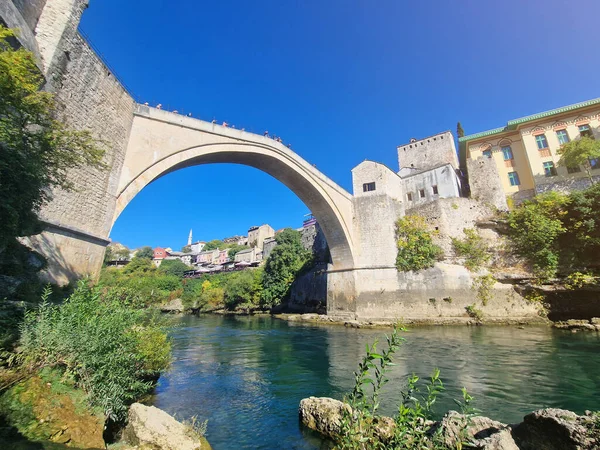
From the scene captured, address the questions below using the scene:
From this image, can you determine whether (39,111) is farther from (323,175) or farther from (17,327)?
(323,175)

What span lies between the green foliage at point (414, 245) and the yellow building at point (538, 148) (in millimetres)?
6069

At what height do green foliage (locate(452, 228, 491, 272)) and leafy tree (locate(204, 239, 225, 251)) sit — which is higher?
leafy tree (locate(204, 239, 225, 251))

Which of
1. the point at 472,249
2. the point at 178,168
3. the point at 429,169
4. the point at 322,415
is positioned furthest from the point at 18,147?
the point at 429,169

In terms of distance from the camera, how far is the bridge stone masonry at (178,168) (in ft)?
23.0

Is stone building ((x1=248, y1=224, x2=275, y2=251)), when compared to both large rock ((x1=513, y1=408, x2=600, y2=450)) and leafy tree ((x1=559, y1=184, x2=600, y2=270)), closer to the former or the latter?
leafy tree ((x1=559, y1=184, x2=600, y2=270))

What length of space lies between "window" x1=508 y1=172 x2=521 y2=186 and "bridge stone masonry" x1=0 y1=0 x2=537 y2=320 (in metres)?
4.46

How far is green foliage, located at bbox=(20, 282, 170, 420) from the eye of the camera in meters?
3.38

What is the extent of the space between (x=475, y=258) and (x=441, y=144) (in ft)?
43.6

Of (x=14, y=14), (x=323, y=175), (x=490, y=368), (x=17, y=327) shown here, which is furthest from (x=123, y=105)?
(x=490, y=368)

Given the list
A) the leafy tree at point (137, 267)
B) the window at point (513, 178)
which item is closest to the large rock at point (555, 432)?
the window at point (513, 178)

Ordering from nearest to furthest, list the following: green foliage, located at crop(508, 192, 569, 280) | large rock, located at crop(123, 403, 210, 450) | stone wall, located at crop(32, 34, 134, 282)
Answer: large rock, located at crop(123, 403, 210, 450)
stone wall, located at crop(32, 34, 134, 282)
green foliage, located at crop(508, 192, 569, 280)

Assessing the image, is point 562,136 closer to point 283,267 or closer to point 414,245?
point 414,245

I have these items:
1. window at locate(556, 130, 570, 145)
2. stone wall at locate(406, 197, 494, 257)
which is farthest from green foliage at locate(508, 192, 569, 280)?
window at locate(556, 130, 570, 145)

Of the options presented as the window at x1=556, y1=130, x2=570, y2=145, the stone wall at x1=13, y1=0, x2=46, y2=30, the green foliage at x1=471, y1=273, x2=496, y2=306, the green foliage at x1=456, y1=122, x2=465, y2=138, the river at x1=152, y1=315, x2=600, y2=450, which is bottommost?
the river at x1=152, y1=315, x2=600, y2=450
